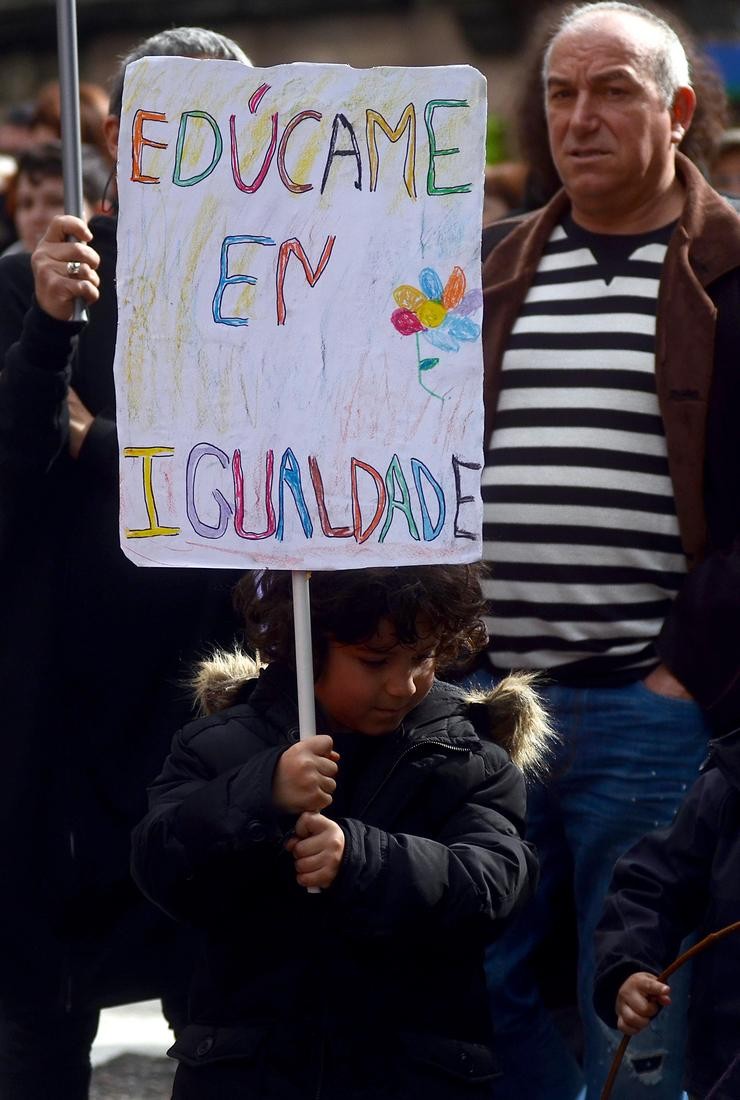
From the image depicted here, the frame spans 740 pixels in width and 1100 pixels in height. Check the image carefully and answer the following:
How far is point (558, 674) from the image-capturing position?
3.15 metres

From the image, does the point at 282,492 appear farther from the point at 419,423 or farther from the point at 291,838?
the point at 291,838

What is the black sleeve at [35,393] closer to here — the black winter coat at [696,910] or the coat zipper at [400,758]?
the coat zipper at [400,758]

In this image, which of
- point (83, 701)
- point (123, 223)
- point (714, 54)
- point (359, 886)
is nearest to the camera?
point (359, 886)

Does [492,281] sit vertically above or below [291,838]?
above

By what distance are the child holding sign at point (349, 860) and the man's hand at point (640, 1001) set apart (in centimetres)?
20

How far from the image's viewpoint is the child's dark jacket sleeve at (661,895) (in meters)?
2.67

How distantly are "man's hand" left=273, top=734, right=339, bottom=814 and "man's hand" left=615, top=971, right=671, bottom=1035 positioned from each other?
0.54 metres

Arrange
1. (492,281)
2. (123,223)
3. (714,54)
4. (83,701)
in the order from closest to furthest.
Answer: (123,223)
(83,701)
(492,281)
(714,54)

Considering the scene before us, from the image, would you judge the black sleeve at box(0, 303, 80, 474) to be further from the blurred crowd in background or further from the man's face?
the man's face

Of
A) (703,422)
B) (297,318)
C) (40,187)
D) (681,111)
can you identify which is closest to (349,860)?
(297,318)

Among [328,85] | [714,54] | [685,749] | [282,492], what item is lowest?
[685,749]

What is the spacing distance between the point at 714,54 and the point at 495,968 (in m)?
9.71

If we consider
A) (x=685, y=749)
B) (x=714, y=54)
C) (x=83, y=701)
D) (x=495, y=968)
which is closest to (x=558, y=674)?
(x=685, y=749)

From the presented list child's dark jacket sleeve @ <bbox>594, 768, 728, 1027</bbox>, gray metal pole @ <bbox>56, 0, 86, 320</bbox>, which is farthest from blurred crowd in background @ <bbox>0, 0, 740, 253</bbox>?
child's dark jacket sleeve @ <bbox>594, 768, 728, 1027</bbox>
